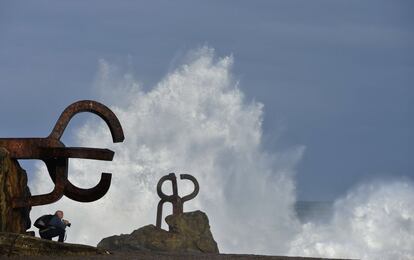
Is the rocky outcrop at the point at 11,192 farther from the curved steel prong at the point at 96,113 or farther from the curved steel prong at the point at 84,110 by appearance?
the curved steel prong at the point at 84,110

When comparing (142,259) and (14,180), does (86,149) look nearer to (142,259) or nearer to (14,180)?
(14,180)

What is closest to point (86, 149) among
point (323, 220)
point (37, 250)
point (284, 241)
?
point (37, 250)

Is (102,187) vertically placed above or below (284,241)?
below

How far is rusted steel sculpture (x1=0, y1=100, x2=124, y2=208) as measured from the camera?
31.3 feet

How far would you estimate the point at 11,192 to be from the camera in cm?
945

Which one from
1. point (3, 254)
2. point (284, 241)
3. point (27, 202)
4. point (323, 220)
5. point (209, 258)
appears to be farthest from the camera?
point (323, 220)

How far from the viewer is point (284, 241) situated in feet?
152

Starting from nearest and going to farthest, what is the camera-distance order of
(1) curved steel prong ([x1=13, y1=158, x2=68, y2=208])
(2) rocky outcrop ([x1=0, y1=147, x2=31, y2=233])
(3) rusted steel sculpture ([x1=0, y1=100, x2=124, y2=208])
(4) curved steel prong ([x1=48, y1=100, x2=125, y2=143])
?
(2) rocky outcrop ([x1=0, y1=147, x2=31, y2=233]) < (3) rusted steel sculpture ([x1=0, y1=100, x2=124, y2=208]) < (1) curved steel prong ([x1=13, y1=158, x2=68, y2=208]) < (4) curved steel prong ([x1=48, y1=100, x2=125, y2=143])

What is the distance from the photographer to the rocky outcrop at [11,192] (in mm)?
9273

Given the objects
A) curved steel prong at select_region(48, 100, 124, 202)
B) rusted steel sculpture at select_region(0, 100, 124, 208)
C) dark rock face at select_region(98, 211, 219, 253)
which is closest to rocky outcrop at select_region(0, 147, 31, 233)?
rusted steel sculpture at select_region(0, 100, 124, 208)

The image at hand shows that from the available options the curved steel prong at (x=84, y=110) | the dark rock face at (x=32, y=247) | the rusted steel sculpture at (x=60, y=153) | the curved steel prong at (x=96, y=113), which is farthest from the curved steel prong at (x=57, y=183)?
the dark rock face at (x=32, y=247)

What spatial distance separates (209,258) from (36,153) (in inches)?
86.8

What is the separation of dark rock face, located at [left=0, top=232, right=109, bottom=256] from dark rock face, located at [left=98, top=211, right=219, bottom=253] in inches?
195

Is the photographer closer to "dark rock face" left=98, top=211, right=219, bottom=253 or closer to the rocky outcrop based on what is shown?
the rocky outcrop
